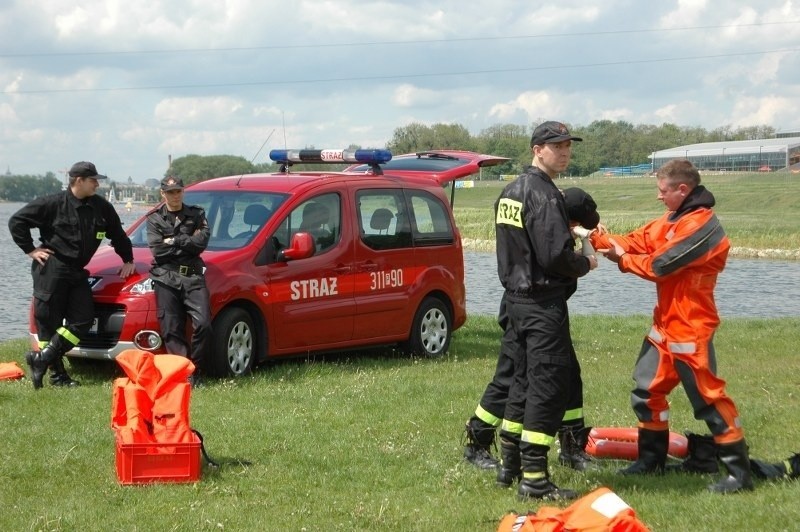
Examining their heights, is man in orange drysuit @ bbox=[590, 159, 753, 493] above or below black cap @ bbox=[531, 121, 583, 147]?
below

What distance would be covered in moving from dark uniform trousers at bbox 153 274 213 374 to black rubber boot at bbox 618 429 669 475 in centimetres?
428

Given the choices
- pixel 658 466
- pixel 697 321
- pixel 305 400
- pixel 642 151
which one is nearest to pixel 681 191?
pixel 697 321

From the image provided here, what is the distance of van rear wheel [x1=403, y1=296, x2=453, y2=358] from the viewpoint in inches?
472

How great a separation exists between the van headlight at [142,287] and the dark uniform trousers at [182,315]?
21 centimetres

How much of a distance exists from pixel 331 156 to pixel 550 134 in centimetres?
663

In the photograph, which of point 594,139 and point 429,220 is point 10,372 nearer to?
point 429,220

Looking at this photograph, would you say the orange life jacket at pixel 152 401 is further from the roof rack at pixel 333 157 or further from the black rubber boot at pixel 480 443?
the roof rack at pixel 333 157

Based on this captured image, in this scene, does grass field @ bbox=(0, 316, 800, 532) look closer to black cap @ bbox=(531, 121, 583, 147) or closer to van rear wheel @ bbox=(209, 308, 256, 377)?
van rear wheel @ bbox=(209, 308, 256, 377)

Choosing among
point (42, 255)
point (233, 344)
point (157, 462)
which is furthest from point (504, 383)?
point (42, 255)

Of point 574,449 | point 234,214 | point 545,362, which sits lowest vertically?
point 574,449

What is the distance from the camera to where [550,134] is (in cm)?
623

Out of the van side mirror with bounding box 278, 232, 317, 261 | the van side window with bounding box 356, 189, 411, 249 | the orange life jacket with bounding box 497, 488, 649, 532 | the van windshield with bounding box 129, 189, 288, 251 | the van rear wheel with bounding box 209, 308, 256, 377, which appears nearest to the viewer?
the orange life jacket with bounding box 497, 488, 649, 532

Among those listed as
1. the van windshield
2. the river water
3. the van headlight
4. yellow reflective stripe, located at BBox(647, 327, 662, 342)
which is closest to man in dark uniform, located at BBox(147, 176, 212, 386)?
the van headlight

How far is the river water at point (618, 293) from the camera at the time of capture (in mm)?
20562
